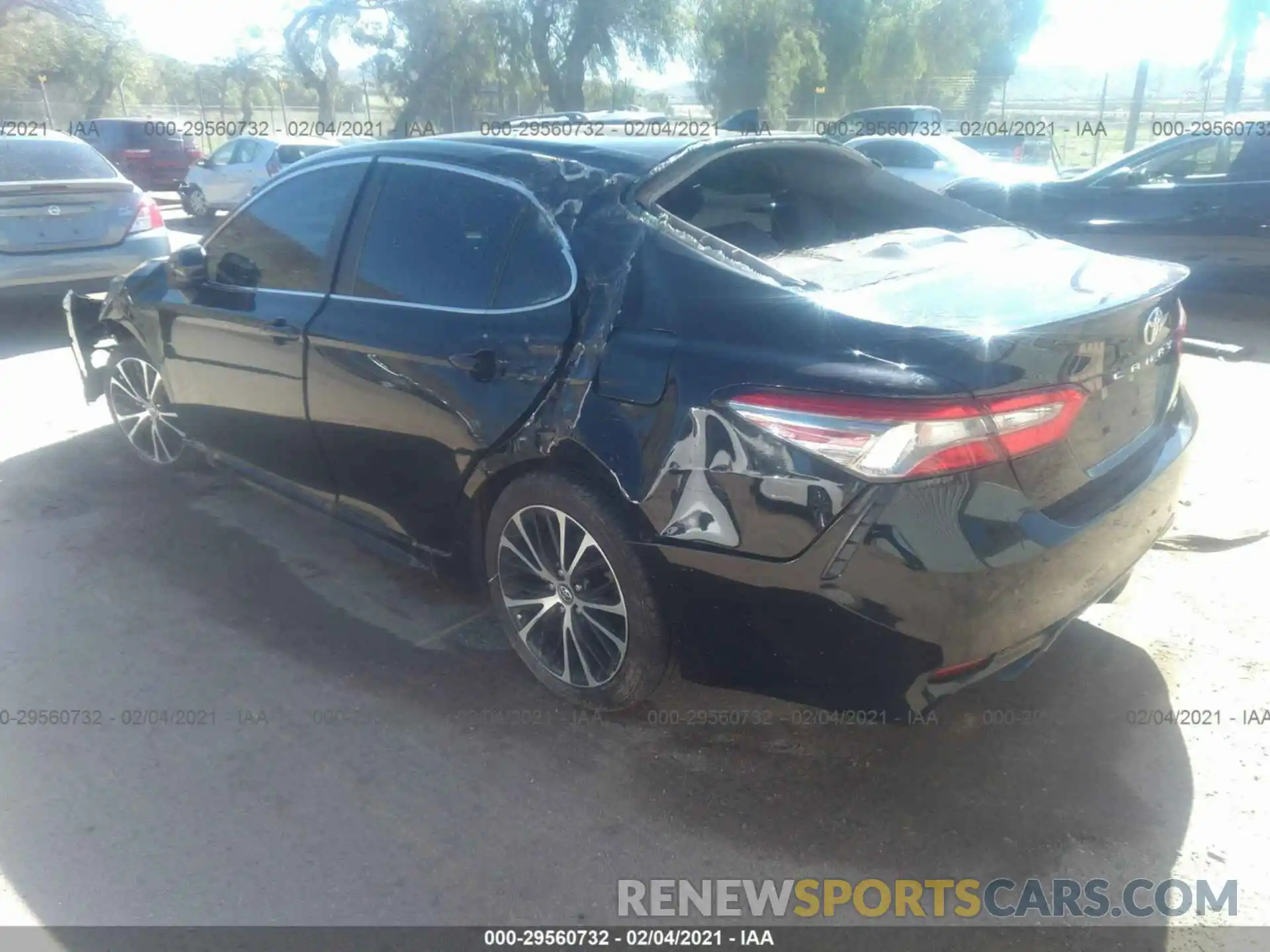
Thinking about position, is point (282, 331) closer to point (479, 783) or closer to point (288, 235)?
point (288, 235)

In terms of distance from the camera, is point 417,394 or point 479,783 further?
point 417,394

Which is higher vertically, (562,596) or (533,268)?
(533,268)

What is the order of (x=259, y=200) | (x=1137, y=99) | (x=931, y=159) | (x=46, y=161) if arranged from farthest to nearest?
(x=1137, y=99)
(x=931, y=159)
(x=46, y=161)
(x=259, y=200)

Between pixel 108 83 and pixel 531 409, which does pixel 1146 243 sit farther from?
pixel 108 83

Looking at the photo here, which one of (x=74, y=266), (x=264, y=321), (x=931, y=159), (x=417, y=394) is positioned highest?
(x=931, y=159)

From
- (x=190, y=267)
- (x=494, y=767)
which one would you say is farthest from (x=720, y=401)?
(x=190, y=267)

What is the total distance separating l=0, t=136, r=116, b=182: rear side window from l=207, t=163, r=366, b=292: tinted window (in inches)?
194

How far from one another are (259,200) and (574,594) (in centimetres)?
237

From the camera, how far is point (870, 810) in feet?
9.02

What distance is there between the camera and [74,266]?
26.1 ft

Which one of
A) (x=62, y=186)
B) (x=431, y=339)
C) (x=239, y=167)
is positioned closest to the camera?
(x=431, y=339)

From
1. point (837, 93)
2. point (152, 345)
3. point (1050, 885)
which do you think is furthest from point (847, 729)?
point (837, 93)

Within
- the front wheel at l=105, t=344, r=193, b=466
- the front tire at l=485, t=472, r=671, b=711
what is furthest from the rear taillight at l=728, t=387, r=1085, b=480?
the front wheel at l=105, t=344, r=193, b=466

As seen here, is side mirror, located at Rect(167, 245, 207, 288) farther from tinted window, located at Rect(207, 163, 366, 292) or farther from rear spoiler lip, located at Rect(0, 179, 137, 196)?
rear spoiler lip, located at Rect(0, 179, 137, 196)
